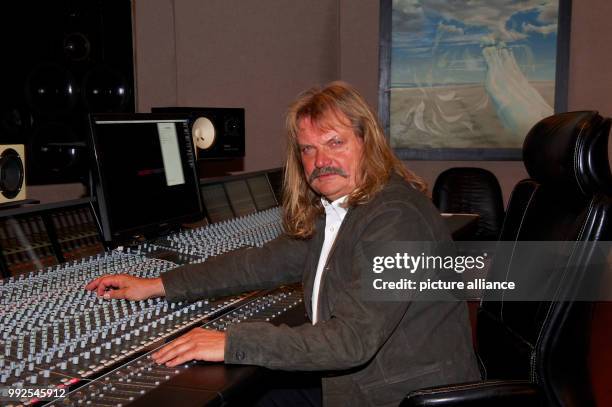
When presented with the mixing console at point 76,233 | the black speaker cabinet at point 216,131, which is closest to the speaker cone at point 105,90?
the black speaker cabinet at point 216,131

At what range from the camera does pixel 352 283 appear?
1.33 m

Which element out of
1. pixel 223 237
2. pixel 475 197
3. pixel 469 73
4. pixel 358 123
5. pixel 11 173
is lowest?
pixel 475 197

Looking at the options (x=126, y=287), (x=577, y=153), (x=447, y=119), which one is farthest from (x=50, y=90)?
(x=447, y=119)

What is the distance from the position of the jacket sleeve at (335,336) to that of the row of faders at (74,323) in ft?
0.59

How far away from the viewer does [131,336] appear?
1.24m

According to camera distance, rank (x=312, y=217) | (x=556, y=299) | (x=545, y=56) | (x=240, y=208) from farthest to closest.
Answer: (x=545, y=56) → (x=240, y=208) → (x=312, y=217) → (x=556, y=299)

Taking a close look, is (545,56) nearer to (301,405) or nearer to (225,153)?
(225,153)

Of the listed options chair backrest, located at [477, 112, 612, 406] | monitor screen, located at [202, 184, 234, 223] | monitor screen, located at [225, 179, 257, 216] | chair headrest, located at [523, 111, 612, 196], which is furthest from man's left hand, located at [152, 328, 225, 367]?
monitor screen, located at [225, 179, 257, 216]

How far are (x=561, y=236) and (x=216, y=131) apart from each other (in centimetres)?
148

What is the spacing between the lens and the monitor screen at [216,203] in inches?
90.0

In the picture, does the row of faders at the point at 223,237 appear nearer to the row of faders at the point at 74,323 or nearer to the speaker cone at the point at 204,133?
the row of faders at the point at 74,323

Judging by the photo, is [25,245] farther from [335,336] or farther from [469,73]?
[469,73]

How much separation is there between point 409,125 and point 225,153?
2146mm

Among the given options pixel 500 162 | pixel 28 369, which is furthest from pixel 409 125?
pixel 28 369
